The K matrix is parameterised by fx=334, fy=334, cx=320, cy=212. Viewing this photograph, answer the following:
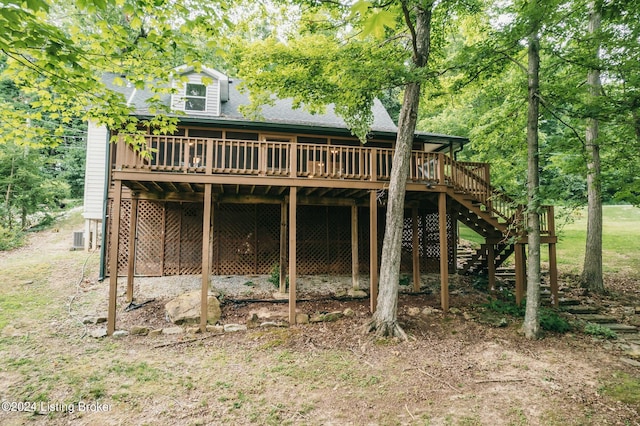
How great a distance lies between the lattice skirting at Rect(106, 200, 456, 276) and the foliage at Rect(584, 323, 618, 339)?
5.45 meters

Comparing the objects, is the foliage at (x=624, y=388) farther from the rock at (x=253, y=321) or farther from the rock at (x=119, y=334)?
the rock at (x=119, y=334)

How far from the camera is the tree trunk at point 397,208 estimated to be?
7453 millimetres

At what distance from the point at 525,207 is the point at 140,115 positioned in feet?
37.0

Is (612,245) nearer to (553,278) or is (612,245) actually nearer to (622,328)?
(553,278)

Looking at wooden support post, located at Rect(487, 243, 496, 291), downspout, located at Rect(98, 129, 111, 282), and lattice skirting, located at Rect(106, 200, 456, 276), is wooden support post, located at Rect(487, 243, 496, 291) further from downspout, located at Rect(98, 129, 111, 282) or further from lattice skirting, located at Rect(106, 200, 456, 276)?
downspout, located at Rect(98, 129, 111, 282)

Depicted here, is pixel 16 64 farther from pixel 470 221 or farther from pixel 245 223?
pixel 470 221

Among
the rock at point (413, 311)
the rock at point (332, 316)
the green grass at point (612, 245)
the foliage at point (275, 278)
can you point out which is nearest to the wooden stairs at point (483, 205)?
the green grass at point (612, 245)

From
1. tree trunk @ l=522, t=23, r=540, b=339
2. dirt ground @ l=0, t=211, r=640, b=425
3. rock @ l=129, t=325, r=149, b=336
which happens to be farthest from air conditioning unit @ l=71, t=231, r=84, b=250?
tree trunk @ l=522, t=23, r=540, b=339

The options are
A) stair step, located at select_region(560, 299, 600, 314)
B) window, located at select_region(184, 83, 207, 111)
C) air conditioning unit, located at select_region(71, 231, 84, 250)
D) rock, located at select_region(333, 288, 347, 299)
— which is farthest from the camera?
air conditioning unit, located at select_region(71, 231, 84, 250)

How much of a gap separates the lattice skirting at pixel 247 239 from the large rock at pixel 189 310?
3376mm

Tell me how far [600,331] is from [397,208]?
5.59 m

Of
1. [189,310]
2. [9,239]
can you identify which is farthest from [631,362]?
[9,239]

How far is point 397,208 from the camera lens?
304 inches

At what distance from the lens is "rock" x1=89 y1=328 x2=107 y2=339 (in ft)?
23.5
